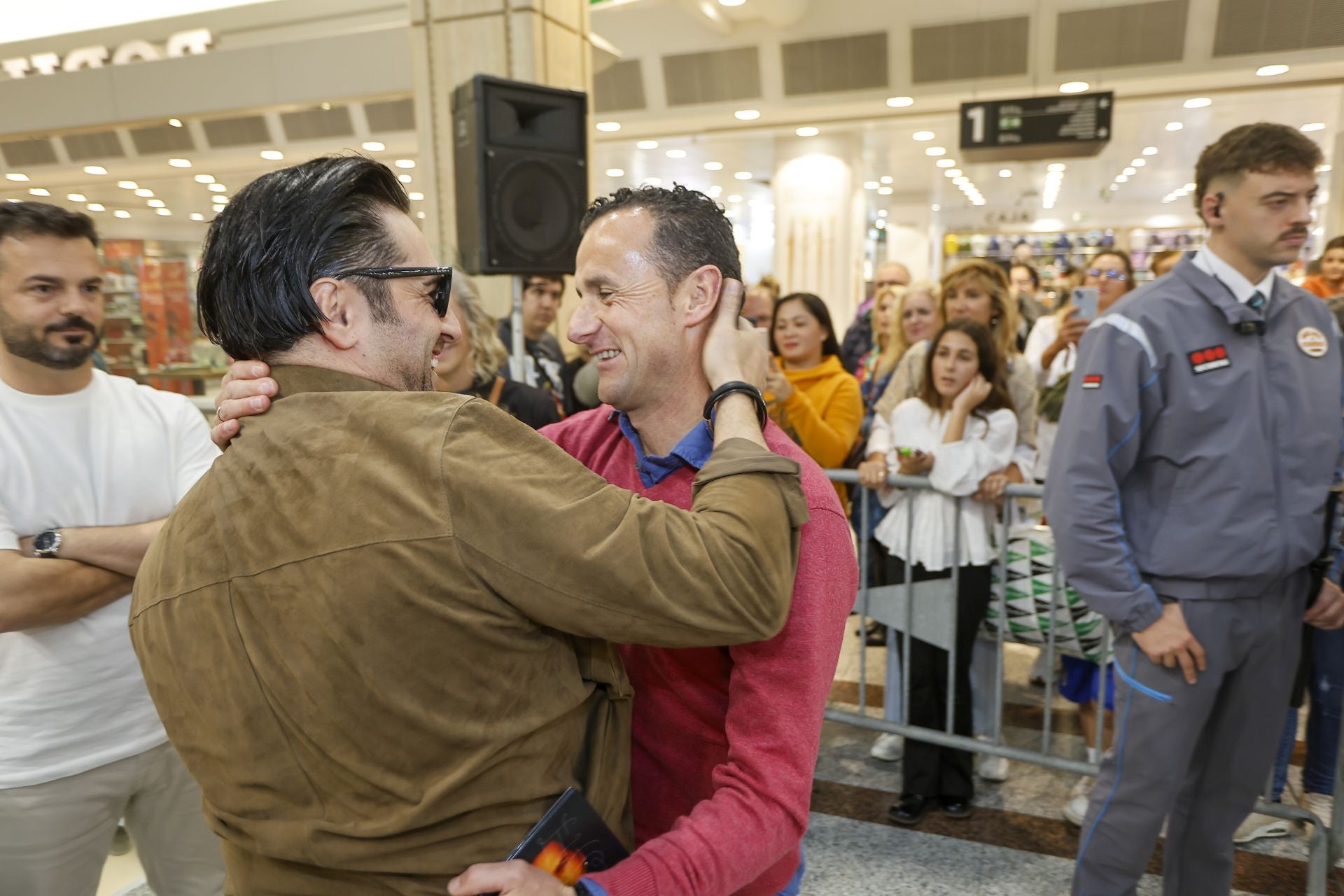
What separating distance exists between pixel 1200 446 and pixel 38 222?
8.42ft

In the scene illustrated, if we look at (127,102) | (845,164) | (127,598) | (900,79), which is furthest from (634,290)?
(127,102)

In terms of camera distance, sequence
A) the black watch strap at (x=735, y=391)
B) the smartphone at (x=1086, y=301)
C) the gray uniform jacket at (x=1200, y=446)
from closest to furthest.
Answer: the black watch strap at (x=735, y=391)
the gray uniform jacket at (x=1200, y=446)
the smartphone at (x=1086, y=301)

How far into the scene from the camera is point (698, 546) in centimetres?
85

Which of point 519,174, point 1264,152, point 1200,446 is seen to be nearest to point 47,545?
point 519,174

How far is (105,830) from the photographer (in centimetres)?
186

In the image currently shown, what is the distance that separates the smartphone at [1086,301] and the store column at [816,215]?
6.16 meters

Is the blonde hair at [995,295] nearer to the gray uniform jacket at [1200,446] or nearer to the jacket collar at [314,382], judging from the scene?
the gray uniform jacket at [1200,446]

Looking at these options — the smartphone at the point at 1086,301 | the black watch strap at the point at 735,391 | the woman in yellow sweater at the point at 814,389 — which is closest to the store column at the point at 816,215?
the woman in yellow sweater at the point at 814,389

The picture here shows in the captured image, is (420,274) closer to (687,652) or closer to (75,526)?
(687,652)

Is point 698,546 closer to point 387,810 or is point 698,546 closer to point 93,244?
point 387,810

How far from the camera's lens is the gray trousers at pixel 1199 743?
198 centimetres

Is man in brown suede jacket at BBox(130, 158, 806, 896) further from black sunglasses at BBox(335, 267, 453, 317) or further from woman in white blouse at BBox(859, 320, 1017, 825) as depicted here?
woman in white blouse at BBox(859, 320, 1017, 825)

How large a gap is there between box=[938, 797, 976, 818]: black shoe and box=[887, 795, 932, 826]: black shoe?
6 centimetres

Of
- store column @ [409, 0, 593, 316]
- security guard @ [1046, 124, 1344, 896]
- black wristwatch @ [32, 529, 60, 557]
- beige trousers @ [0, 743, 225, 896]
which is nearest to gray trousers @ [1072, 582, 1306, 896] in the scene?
security guard @ [1046, 124, 1344, 896]
